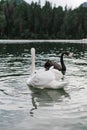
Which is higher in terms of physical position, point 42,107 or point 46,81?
point 46,81

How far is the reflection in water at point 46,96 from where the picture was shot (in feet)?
50.7

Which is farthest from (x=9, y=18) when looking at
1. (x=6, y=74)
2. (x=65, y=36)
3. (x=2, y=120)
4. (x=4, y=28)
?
(x=2, y=120)

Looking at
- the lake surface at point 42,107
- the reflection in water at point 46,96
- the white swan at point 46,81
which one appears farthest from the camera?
the white swan at point 46,81

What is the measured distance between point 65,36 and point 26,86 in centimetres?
17704

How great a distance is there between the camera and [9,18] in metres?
198

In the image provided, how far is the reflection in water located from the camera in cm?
1545

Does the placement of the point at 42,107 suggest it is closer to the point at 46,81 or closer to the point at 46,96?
the point at 46,96

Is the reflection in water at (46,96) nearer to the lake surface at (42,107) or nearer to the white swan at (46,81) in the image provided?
the lake surface at (42,107)

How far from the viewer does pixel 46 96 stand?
17297 mm

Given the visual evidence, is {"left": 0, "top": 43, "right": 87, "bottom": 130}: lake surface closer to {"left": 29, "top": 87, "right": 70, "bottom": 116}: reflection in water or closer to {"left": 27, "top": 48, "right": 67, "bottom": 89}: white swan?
{"left": 29, "top": 87, "right": 70, "bottom": 116}: reflection in water

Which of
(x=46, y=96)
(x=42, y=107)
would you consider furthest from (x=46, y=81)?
(x=42, y=107)

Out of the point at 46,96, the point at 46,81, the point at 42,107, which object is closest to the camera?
the point at 42,107

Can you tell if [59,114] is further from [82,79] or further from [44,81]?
[82,79]

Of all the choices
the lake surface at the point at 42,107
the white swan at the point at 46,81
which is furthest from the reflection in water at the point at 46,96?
the white swan at the point at 46,81
